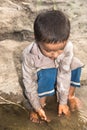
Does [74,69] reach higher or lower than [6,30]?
higher

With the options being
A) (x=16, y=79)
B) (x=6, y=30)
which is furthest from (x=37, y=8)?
(x=16, y=79)

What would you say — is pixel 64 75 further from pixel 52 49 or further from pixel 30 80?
pixel 52 49

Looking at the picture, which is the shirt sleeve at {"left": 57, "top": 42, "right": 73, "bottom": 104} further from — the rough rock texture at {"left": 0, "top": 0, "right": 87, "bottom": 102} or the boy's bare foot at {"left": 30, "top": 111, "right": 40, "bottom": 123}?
the rough rock texture at {"left": 0, "top": 0, "right": 87, "bottom": 102}

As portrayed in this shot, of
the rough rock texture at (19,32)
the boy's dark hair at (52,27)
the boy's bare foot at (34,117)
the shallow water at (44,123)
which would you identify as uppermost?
the boy's dark hair at (52,27)

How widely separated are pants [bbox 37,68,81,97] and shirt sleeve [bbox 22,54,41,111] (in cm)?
6

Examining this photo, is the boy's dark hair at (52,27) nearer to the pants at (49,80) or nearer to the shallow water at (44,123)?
the pants at (49,80)

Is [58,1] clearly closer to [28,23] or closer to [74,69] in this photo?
[28,23]

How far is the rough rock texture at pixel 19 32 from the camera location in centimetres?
389

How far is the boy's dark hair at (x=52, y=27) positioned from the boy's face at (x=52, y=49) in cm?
4

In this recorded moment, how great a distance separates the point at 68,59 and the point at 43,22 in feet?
1.70

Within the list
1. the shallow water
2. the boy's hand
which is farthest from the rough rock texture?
the boy's hand

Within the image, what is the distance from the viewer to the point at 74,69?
347 cm

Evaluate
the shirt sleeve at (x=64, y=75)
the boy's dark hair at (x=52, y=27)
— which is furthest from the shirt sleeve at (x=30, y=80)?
the boy's dark hair at (x=52, y=27)

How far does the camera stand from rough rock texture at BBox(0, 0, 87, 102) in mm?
3894
